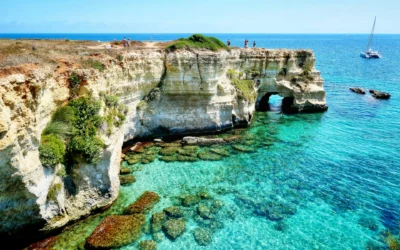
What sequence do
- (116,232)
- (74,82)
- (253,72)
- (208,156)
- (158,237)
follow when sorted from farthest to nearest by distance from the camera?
(253,72) < (208,156) < (74,82) < (158,237) < (116,232)

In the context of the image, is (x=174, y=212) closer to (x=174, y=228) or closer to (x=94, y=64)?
(x=174, y=228)

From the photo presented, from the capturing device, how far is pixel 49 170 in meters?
15.4

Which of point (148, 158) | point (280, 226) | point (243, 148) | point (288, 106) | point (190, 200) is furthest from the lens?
point (288, 106)

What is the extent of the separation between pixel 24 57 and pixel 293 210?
21.7 m

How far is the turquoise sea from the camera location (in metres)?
16.3

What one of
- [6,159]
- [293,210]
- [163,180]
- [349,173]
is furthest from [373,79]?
[6,159]

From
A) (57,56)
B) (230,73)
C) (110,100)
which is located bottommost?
(110,100)

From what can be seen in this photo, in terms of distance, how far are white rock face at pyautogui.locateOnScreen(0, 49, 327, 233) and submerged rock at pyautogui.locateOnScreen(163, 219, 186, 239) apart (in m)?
5.04

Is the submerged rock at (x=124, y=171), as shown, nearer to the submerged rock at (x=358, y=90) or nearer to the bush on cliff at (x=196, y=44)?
the bush on cliff at (x=196, y=44)

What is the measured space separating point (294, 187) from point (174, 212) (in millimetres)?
10457

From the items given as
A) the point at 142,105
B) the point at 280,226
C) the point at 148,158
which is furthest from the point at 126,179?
the point at 280,226

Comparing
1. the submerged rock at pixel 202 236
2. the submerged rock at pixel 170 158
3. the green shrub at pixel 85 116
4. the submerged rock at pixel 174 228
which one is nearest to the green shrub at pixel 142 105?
the submerged rock at pixel 170 158

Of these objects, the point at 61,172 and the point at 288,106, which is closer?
the point at 61,172

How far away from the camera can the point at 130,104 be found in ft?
90.1
